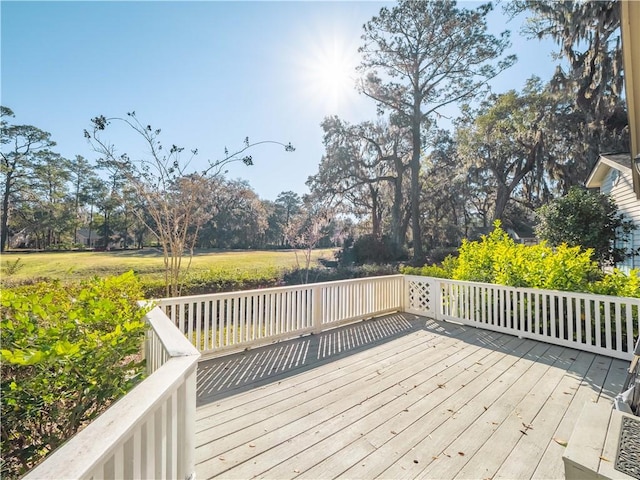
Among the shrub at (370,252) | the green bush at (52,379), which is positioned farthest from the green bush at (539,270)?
the shrub at (370,252)

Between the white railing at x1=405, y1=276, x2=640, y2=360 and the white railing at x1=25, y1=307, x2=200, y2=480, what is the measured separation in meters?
4.68

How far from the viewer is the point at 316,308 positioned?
4539mm

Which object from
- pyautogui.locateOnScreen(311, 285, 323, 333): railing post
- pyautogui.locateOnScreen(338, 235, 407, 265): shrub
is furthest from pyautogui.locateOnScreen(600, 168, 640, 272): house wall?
pyautogui.locateOnScreen(338, 235, 407, 265): shrub

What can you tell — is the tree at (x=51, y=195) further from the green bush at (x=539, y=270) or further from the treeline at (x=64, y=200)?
the green bush at (x=539, y=270)

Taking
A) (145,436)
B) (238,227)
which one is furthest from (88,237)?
(145,436)

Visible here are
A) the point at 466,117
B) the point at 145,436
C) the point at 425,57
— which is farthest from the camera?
the point at 466,117

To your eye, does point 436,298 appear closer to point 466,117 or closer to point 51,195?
point 51,195

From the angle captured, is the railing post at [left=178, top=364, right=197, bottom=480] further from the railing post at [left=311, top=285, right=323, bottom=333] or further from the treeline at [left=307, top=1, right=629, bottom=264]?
the treeline at [left=307, top=1, right=629, bottom=264]

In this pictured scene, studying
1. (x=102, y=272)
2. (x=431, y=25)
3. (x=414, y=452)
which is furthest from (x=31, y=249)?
(x=431, y=25)

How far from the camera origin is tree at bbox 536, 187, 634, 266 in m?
7.12

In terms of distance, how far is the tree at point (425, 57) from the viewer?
1146 cm

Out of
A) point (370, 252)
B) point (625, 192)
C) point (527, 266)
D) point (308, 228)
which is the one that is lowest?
point (370, 252)

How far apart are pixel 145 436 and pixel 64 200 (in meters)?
10.7

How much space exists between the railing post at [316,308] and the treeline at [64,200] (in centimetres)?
318
